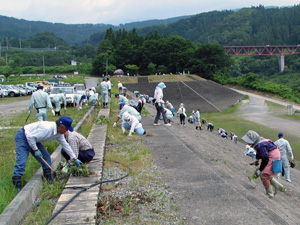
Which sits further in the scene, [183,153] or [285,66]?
[285,66]

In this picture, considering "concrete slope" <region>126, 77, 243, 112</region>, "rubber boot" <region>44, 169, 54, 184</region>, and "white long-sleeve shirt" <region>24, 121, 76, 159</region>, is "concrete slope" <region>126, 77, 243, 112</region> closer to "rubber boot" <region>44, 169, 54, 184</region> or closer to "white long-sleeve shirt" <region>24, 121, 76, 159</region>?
→ "rubber boot" <region>44, 169, 54, 184</region>

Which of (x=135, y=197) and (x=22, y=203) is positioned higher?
(x=22, y=203)

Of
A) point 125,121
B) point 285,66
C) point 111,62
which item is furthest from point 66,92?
point 285,66

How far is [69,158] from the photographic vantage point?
745 cm

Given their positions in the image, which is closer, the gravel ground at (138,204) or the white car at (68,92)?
the gravel ground at (138,204)

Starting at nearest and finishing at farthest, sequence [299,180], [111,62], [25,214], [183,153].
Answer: [25,214], [183,153], [299,180], [111,62]

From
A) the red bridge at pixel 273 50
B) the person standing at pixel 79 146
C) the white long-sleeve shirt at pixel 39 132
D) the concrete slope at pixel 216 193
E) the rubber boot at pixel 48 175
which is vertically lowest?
the concrete slope at pixel 216 193

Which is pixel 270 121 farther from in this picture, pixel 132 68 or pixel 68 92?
pixel 132 68

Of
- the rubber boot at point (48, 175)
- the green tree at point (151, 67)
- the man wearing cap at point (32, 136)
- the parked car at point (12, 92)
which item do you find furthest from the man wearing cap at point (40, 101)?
the green tree at point (151, 67)

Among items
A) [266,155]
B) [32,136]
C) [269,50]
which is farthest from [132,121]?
[269,50]

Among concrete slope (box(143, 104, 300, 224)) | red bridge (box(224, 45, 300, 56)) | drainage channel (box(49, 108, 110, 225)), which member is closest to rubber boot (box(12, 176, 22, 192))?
drainage channel (box(49, 108, 110, 225))

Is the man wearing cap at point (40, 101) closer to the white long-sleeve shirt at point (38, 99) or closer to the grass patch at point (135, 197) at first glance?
the white long-sleeve shirt at point (38, 99)

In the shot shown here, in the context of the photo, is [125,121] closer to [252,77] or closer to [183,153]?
[183,153]

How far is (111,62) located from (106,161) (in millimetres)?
83634
